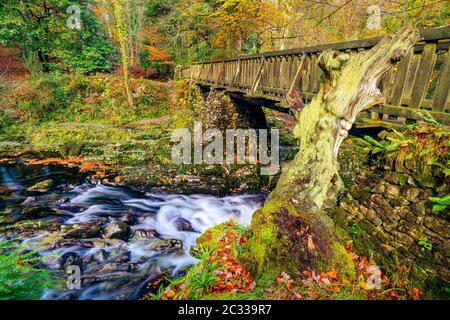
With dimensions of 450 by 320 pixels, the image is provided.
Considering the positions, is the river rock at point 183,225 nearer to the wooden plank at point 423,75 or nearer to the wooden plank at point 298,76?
the wooden plank at point 298,76

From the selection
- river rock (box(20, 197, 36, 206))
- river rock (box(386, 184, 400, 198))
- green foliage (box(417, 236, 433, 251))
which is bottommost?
river rock (box(20, 197, 36, 206))

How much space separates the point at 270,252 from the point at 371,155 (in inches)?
98.3

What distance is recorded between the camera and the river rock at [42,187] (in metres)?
9.47

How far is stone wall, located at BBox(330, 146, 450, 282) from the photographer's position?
3248 mm

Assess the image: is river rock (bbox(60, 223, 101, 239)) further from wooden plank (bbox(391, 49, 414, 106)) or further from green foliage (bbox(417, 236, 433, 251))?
wooden plank (bbox(391, 49, 414, 106))

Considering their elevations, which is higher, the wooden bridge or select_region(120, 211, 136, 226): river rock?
the wooden bridge

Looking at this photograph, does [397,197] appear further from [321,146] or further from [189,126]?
[189,126]

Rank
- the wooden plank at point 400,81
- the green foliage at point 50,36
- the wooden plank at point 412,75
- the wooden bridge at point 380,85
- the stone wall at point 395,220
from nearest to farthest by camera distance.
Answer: the stone wall at point 395,220 < the wooden bridge at point 380,85 < the wooden plank at point 412,75 < the wooden plank at point 400,81 < the green foliage at point 50,36

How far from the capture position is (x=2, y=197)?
894 cm

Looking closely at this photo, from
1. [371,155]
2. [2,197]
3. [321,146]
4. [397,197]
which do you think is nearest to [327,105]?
[321,146]

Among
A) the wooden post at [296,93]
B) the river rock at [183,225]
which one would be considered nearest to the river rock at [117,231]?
the river rock at [183,225]

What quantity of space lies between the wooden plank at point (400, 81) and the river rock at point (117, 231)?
22.9 feet

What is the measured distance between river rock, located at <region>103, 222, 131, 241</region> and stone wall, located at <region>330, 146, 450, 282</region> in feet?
17.5

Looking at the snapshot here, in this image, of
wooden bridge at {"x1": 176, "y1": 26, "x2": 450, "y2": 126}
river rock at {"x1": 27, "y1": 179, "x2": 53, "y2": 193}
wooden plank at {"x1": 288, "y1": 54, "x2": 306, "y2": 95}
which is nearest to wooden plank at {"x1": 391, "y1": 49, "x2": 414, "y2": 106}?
wooden bridge at {"x1": 176, "y1": 26, "x2": 450, "y2": 126}
